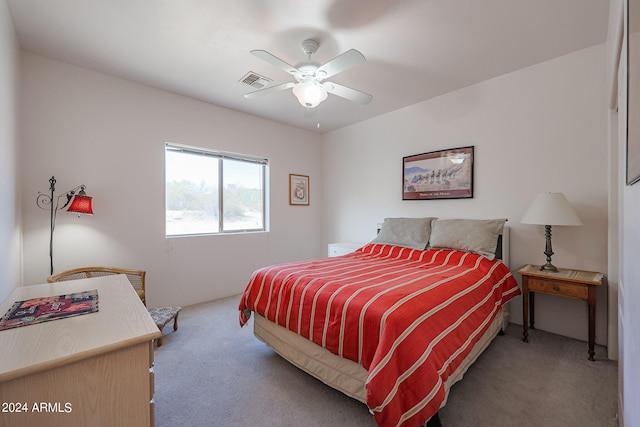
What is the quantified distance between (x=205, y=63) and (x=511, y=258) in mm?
3616

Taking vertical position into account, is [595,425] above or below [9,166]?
below

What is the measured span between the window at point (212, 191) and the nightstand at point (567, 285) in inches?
131

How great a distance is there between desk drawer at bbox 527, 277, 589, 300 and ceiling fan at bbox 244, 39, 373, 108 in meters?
2.17

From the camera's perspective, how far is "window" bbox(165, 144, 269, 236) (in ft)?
11.1

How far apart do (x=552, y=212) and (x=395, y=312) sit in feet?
6.00

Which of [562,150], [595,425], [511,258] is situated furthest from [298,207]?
[595,425]

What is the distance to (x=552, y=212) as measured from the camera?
2250 mm

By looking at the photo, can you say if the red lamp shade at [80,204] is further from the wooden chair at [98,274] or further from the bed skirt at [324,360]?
the bed skirt at [324,360]

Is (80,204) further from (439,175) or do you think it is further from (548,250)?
(548,250)

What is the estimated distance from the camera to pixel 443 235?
2.82 m

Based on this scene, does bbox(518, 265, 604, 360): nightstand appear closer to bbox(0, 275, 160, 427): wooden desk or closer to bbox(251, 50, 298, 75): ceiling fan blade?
bbox(251, 50, 298, 75): ceiling fan blade

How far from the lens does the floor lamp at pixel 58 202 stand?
242cm

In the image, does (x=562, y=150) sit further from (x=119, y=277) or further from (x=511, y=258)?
(x=119, y=277)

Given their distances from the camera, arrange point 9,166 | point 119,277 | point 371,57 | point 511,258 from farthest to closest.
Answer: point 511,258 → point 371,57 → point 9,166 → point 119,277
